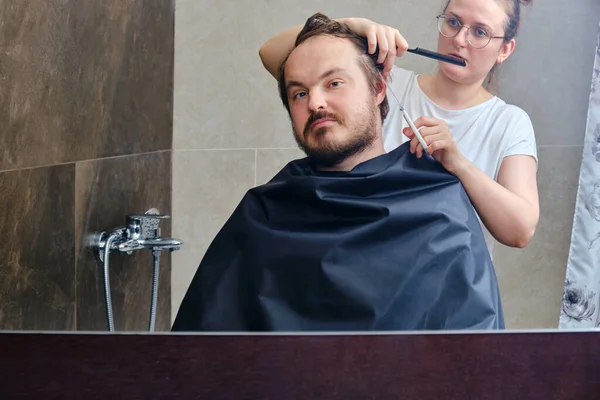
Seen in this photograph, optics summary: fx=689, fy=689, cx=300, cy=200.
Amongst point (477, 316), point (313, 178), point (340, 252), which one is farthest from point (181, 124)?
point (477, 316)

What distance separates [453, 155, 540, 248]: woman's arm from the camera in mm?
1318

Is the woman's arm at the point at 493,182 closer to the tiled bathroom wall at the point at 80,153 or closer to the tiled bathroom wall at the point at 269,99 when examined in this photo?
the tiled bathroom wall at the point at 269,99

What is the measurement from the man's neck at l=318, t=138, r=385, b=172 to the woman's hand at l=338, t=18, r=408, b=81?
13 cm

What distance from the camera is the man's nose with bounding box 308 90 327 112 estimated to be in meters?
1.29

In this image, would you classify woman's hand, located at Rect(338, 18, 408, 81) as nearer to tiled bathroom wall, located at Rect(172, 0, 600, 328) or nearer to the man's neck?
tiled bathroom wall, located at Rect(172, 0, 600, 328)

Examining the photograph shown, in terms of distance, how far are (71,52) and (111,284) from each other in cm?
43

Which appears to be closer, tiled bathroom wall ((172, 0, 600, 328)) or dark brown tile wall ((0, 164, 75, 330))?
dark brown tile wall ((0, 164, 75, 330))

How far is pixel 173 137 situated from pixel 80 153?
17cm

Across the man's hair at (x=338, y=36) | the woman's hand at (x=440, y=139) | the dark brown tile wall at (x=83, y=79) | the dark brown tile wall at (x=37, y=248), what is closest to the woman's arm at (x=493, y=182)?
the woman's hand at (x=440, y=139)

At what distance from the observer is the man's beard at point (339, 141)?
1302 millimetres

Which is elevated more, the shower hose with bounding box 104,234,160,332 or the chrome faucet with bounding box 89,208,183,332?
the chrome faucet with bounding box 89,208,183,332

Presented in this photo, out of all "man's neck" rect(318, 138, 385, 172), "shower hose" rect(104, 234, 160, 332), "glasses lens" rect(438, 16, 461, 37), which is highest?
"glasses lens" rect(438, 16, 461, 37)

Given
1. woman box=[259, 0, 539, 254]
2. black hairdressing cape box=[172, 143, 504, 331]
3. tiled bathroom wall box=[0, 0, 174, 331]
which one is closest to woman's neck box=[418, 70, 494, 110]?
woman box=[259, 0, 539, 254]

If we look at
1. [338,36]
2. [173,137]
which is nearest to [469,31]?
[338,36]
